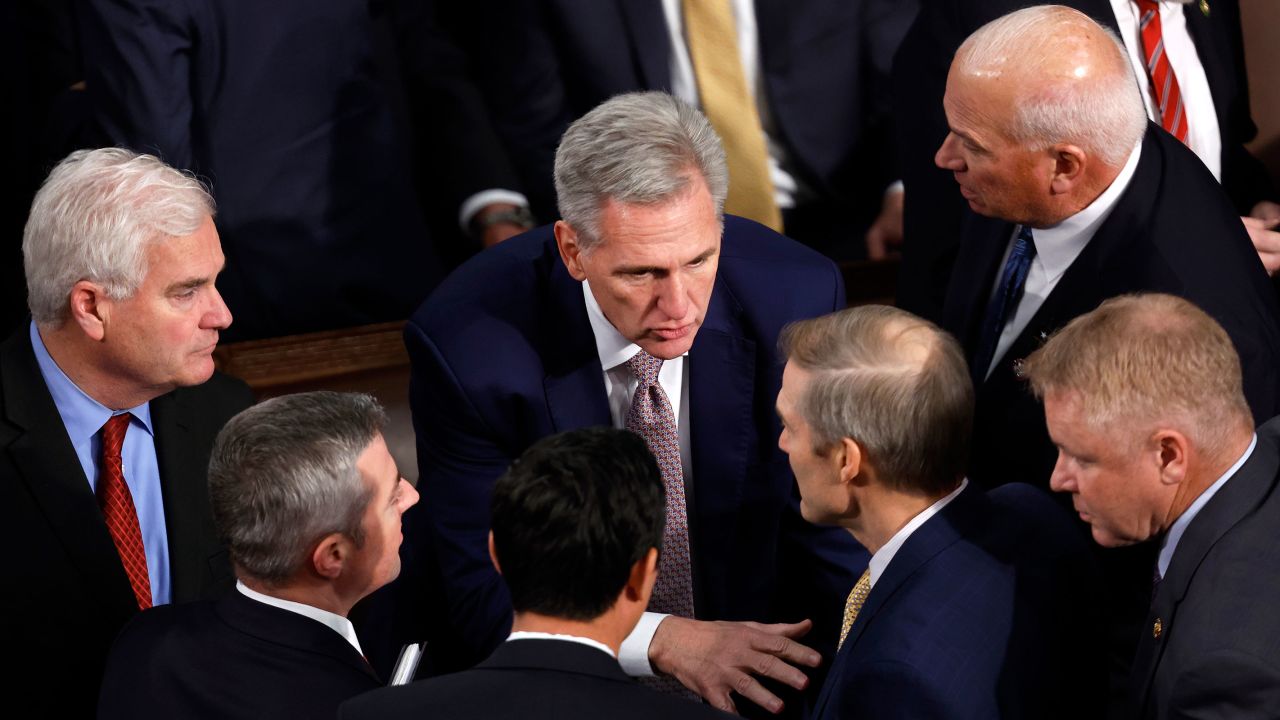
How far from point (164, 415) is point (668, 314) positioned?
1000 millimetres

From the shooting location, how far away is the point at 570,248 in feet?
8.34

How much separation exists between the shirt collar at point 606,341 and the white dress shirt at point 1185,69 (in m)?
1.56

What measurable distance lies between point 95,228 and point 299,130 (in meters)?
1.06

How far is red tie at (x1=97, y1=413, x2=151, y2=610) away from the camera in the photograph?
8.29 feet

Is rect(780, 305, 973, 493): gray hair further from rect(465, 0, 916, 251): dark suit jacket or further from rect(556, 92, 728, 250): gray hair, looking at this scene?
rect(465, 0, 916, 251): dark suit jacket

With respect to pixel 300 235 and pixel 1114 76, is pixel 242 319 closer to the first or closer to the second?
pixel 300 235

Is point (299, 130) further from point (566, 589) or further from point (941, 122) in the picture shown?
point (566, 589)

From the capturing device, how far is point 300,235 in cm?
342

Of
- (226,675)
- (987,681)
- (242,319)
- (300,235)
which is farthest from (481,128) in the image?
(987,681)

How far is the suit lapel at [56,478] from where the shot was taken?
8.01 feet

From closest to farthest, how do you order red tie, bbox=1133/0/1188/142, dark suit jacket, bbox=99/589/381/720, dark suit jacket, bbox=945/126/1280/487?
dark suit jacket, bbox=99/589/381/720 < dark suit jacket, bbox=945/126/1280/487 < red tie, bbox=1133/0/1188/142

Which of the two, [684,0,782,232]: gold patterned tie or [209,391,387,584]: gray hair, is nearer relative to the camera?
[209,391,387,584]: gray hair

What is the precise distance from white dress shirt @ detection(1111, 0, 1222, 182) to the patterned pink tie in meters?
1.55

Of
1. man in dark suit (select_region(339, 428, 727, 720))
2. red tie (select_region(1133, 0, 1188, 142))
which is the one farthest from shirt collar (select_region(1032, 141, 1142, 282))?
man in dark suit (select_region(339, 428, 727, 720))
